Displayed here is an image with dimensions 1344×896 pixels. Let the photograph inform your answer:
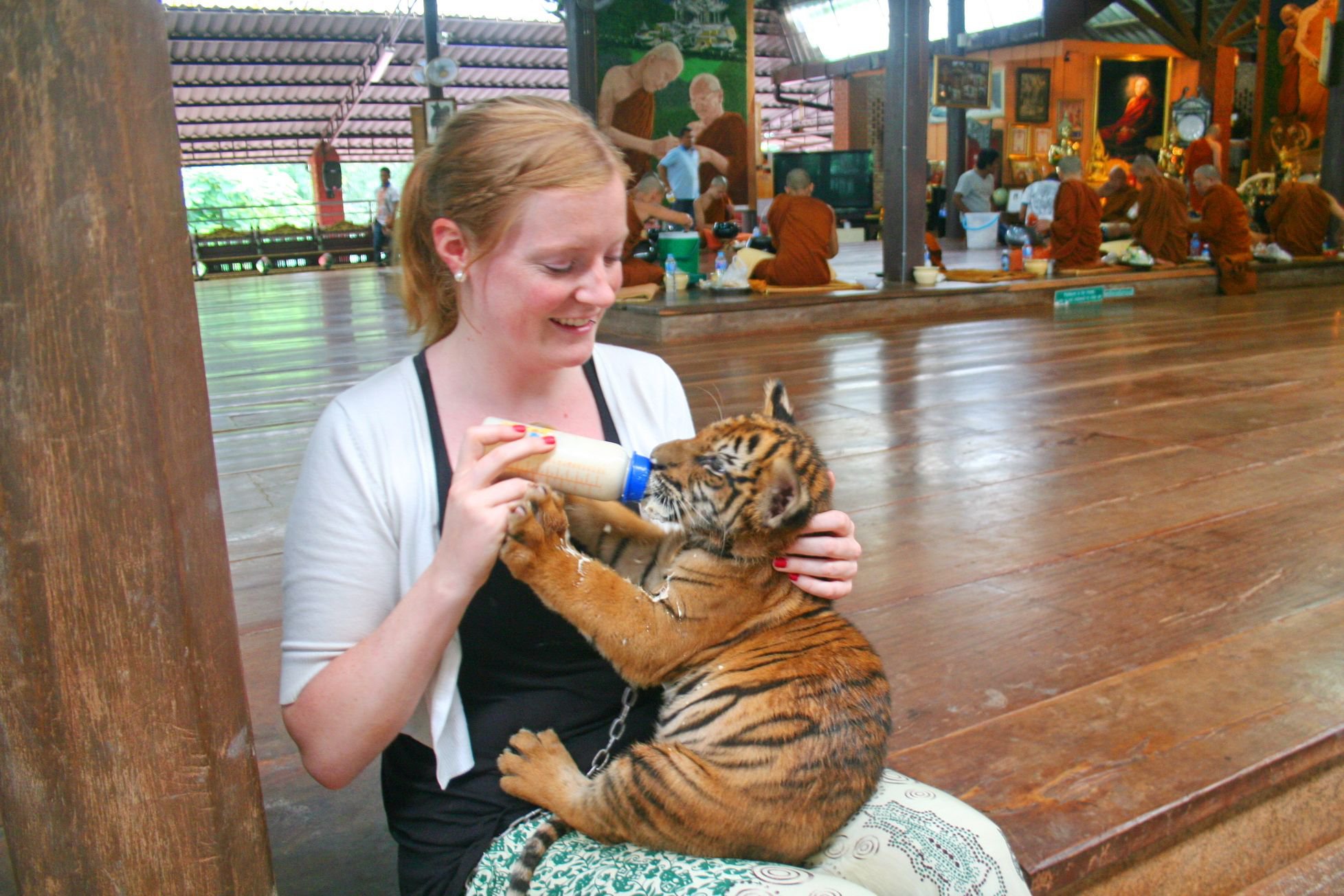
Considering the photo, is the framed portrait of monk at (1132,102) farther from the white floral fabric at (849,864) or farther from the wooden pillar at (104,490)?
the wooden pillar at (104,490)

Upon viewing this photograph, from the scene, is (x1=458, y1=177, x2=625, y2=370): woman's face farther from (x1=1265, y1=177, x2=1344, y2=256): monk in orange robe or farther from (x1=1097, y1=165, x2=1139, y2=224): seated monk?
(x1=1097, y1=165, x2=1139, y2=224): seated monk

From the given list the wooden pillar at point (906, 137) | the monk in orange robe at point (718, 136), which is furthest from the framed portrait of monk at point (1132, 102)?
the wooden pillar at point (906, 137)

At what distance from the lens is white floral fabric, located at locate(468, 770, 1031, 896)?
1208 mm

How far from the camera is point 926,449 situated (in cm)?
413

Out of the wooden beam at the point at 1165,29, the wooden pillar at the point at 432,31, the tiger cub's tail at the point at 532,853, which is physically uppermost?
the wooden beam at the point at 1165,29

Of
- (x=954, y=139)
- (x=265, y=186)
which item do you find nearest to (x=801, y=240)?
(x=954, y=139)

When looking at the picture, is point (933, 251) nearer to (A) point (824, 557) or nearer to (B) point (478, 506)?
(A) point (824, 557)

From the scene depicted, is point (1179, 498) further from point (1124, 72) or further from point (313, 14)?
point (313, 14)

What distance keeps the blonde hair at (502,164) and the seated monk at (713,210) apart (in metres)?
14.0

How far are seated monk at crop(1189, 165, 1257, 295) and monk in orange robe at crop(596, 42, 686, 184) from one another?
674 centimetres

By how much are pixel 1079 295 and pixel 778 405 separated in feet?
28.6

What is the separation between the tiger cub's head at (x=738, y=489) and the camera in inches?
58.0

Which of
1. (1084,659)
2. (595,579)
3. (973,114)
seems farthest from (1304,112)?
(595,579)

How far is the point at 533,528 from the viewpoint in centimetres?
132
